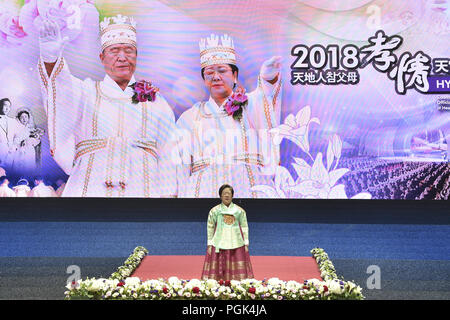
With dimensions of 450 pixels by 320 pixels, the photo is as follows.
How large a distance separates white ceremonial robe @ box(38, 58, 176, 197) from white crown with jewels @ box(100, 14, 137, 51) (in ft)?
1.77

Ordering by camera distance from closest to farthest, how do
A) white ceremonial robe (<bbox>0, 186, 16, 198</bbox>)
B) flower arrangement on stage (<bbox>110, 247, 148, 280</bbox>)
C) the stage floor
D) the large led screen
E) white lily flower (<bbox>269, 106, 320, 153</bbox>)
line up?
flower arrangement on stage (<bbox>110, 247, 148, 280</bbox>)
the stage floor
the large led screen
white lily flower (<bbox>269, 106, 320, 153</bbox>)
white ceremonial robe (<bbox>0, 186, 16, 198</bbox>)

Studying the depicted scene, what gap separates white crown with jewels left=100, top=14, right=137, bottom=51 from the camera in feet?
25.1

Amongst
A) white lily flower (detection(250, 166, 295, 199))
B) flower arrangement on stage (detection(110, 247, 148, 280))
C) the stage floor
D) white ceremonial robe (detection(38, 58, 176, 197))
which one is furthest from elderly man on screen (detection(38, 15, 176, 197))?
white lily flower (detection(250, 166, 295, 199))

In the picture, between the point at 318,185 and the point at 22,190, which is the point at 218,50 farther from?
the point at 22,190

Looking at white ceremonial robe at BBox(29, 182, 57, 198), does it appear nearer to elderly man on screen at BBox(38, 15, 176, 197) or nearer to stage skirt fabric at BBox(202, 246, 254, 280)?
elderly man on screen at BBox(38, 15, 176, 197)

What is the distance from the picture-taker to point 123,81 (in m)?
7.76

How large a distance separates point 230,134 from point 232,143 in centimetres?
13

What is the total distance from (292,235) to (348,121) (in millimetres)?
1840

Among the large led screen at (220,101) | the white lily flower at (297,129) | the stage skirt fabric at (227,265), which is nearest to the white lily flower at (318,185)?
the large led screen at (220,101)

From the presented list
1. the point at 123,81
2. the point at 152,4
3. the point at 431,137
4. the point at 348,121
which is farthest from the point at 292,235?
the point at 152,4

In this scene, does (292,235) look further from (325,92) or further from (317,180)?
(325,92)

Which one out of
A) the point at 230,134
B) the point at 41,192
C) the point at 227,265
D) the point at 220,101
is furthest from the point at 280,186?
the point at 41,192

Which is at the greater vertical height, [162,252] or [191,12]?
[191,12]
